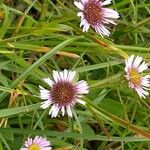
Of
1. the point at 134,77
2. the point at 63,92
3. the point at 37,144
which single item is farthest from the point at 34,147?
the point at 134,77

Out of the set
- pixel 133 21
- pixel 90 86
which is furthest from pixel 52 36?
pixel 133 21

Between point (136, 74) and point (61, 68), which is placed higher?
point (61, 68)

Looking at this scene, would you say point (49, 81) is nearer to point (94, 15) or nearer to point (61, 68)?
point (94, 15)

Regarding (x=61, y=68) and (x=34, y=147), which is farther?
(x=61, y=68)

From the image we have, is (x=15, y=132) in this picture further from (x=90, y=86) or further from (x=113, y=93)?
(x=113, y=93)

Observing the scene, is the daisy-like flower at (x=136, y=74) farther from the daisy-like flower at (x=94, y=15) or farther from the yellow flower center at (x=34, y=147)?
the yellow flower center at (x=34, y=147)

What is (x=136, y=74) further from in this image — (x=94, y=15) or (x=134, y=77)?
(x=94, y=15)
